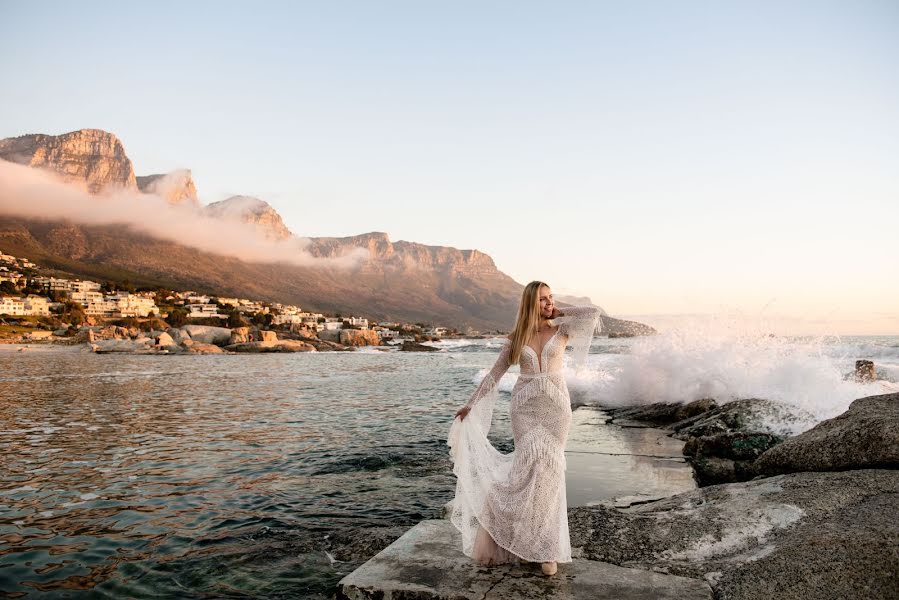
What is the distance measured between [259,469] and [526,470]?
8175 millimetres

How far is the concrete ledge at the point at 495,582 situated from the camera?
4570 mm

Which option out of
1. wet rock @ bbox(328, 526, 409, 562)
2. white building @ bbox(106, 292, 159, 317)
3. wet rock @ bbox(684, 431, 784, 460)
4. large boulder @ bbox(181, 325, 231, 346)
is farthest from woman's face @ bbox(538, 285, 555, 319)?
white building @ bbox(106, 292, 159, 317)

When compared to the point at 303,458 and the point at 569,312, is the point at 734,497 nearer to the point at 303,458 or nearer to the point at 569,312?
the point at 569,312

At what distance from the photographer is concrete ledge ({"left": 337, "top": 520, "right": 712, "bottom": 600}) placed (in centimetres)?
457

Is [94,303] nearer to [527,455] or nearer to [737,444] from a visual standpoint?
[737,444]

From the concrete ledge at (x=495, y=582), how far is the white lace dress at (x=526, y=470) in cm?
20

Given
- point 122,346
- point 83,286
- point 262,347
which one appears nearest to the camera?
point 122,346

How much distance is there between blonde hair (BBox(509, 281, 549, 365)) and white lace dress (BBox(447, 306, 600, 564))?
0.25ft

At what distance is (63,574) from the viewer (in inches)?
254

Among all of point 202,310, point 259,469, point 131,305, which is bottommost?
point 259,469

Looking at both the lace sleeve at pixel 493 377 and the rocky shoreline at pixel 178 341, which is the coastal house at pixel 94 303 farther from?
the lace sleeve at pixel 493 377

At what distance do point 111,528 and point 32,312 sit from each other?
13720cm

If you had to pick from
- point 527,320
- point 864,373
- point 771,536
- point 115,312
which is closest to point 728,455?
point 771,536

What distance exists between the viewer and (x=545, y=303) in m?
5.66
